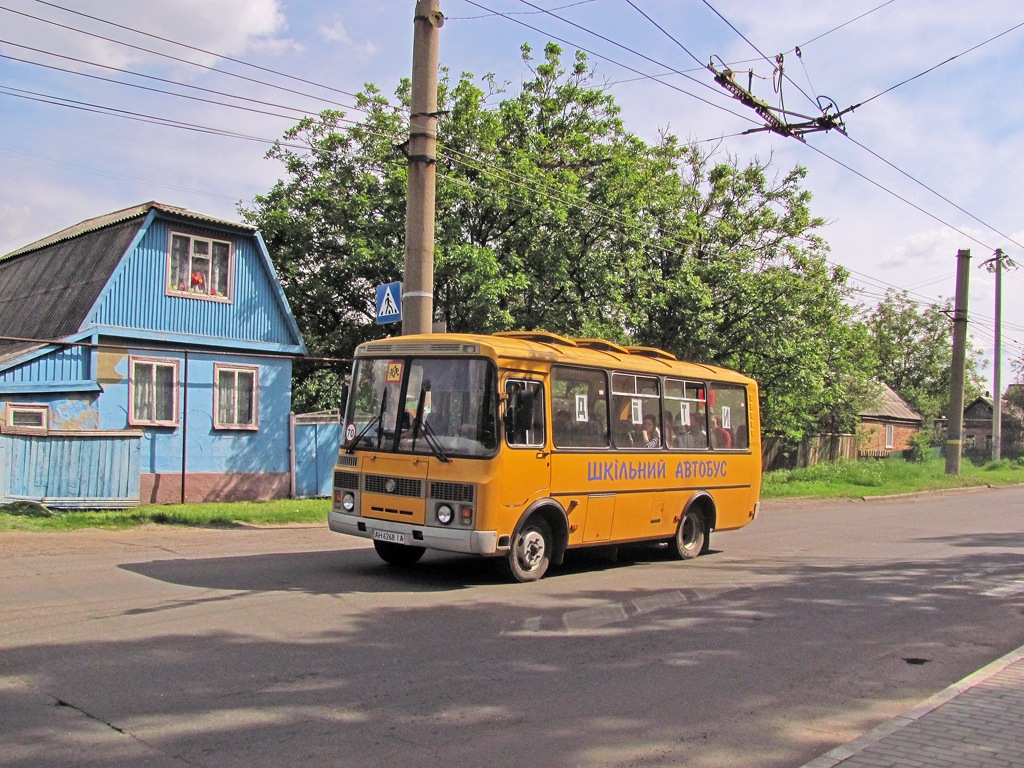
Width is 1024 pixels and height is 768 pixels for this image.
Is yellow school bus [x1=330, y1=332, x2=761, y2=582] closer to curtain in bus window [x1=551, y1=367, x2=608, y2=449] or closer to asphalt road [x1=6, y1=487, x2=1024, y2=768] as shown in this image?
curtain in bus window [x1=551, y1=367, x2=608, y2=449]

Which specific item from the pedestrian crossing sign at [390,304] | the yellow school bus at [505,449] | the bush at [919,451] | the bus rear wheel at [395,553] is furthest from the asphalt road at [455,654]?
the bush at [919,451]

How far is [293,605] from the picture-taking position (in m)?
8.21

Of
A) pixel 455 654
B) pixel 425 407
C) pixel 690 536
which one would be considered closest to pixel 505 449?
pixel 425 407

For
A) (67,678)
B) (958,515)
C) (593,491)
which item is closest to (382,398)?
(593,491)

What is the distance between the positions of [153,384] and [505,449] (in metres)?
12.0

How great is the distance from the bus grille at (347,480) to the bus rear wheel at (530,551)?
1877mm

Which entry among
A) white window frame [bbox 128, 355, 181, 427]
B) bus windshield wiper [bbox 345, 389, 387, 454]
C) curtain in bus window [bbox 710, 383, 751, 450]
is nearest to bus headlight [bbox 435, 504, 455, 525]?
bus windshield wiper [bbox 345, 389, 387, 454]

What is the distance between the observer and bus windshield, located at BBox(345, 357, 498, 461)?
952 centimetres

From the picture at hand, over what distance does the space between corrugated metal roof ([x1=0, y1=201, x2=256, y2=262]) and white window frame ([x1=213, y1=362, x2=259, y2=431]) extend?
3128 mm

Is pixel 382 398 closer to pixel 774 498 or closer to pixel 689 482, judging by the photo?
pixel 689 482

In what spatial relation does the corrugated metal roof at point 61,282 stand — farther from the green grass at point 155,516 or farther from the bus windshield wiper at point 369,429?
the bus windshield wiper at point 369,429

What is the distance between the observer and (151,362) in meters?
19.0

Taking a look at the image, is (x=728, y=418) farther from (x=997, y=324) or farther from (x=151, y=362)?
(x=997, y=324)

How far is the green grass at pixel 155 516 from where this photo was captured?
1368 centimetres
